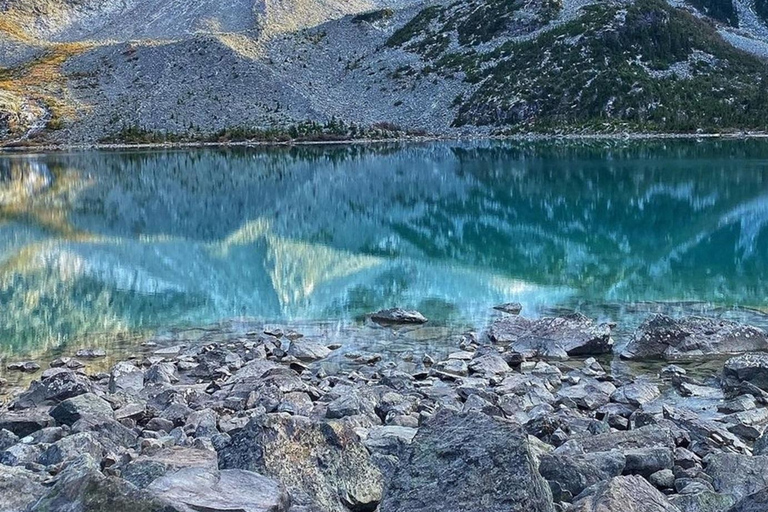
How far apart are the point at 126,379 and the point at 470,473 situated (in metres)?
8.57

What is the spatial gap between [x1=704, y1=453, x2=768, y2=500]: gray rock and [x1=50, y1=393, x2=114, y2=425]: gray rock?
654 centimetres

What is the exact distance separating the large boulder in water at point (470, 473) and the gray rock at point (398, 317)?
1126 cm

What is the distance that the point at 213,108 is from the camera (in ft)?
386

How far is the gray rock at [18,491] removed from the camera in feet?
21.1

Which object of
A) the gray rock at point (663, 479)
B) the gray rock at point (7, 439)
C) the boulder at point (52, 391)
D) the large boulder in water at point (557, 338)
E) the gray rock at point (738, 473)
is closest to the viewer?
the gray rock at point (738, 473)

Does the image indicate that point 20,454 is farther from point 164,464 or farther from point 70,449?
point 164,464

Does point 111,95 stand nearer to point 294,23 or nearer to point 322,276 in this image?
point 294,23

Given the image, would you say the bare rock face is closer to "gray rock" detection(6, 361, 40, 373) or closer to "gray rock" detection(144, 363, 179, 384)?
"gray rock" detection(144, 363, 179, 384)

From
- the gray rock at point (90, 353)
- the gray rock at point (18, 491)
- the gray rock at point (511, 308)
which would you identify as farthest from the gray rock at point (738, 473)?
the gray rock at point (90, 353)

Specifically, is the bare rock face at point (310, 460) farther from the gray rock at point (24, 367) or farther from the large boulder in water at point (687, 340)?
the gray rock at point (24, 367)

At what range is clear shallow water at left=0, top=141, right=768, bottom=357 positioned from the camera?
64.0 feet

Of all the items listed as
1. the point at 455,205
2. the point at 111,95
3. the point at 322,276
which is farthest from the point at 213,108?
the point at 322,276

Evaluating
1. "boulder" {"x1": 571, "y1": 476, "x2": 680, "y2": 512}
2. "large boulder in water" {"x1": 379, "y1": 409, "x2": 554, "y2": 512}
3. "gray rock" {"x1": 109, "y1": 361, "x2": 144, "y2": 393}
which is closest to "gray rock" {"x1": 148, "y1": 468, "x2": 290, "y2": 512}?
"large boulder in water" {"x1": 379, "y1": 409, "x2": 554, "y2": 512}

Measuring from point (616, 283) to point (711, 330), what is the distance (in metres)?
6.62
